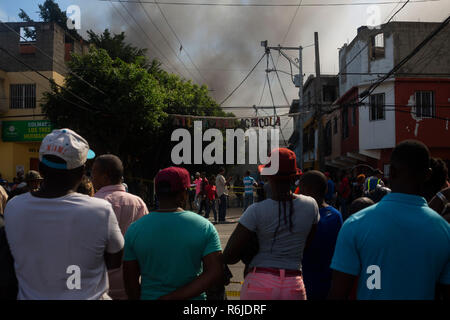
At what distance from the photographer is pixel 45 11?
123ft

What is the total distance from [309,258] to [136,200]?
143 cm

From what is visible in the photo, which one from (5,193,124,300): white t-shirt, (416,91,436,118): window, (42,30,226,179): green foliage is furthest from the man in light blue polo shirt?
(416,91,436,118): window

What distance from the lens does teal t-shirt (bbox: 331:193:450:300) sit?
2.00 meters

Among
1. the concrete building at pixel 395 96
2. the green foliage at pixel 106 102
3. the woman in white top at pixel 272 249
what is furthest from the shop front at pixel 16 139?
the woman in white top at pixel 272 249

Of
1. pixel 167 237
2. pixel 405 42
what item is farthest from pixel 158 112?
pixel 167 237

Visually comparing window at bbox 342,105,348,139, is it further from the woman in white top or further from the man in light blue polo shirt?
the man in light blue polo shirt

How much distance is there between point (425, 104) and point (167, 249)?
21.8 m

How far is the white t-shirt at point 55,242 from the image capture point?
83.0 inches

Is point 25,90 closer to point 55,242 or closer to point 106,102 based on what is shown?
point 106,102

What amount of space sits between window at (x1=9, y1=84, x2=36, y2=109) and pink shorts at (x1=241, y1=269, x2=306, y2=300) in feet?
84.5

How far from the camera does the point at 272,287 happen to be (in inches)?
103

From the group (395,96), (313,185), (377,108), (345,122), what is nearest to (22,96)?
(345,122)

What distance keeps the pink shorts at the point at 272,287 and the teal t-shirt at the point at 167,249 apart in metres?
0.33
